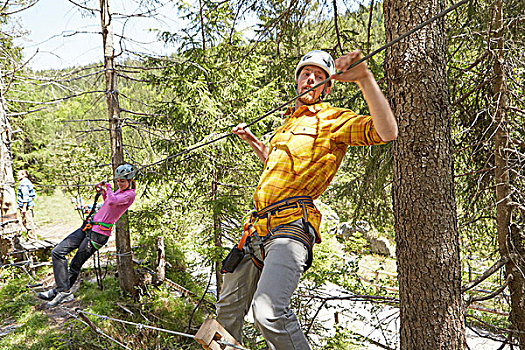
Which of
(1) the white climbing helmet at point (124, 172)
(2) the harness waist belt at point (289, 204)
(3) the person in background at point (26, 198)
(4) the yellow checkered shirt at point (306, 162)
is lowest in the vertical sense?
(2) the harness waist belt at point (289, 204)

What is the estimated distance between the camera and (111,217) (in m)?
4.57

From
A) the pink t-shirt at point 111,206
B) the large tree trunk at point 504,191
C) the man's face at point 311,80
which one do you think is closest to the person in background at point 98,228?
the pink t-shirt at point 111,206

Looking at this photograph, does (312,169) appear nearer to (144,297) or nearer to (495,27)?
(495,27)

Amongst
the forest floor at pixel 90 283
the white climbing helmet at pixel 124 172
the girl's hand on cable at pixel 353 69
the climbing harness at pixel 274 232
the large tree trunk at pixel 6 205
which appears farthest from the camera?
the large tree trunk at pixel 6 205

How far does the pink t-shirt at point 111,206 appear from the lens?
4371 mm

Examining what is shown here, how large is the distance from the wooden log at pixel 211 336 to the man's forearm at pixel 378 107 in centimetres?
133

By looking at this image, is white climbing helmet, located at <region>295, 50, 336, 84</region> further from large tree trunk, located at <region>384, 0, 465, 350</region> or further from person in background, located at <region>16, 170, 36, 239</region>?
person in background, located at <region>16, 170, 36, 239</region>

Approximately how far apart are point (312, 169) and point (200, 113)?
557cm

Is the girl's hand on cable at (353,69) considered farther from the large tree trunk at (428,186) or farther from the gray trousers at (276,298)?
the gray trousers at (276,298)

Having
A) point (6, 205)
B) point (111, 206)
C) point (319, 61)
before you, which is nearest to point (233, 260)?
point (319, 61)

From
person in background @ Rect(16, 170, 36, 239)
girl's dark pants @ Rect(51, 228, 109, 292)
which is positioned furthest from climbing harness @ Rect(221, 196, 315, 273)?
person in background @ Rect(16, 170, 36, 239)

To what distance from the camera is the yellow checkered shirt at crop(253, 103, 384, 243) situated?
6.69ft

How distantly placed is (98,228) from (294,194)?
3.54 m

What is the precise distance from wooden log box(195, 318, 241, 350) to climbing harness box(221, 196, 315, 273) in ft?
1.29
